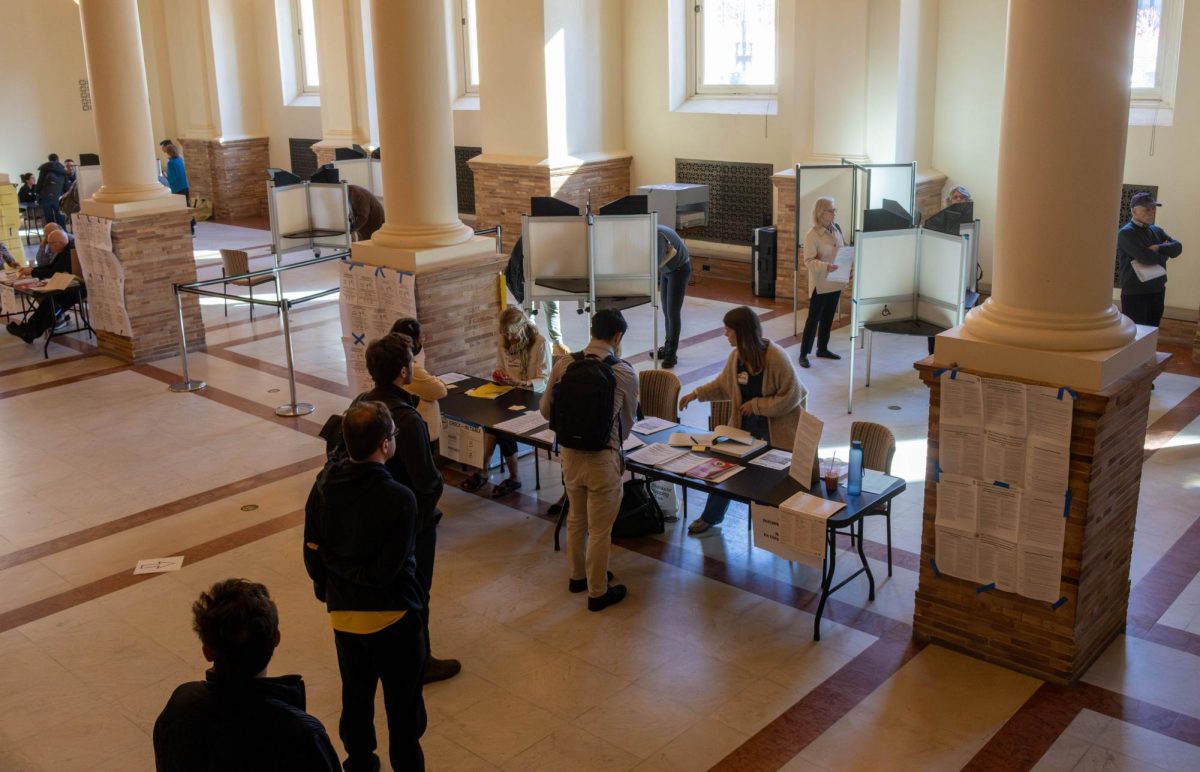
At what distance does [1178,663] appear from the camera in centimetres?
521

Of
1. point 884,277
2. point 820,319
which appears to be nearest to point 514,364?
point 884,277

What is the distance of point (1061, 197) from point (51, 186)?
1780 cm

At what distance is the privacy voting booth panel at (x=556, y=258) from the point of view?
8.60m

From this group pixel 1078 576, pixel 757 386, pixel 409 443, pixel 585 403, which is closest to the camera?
pixel 409 443

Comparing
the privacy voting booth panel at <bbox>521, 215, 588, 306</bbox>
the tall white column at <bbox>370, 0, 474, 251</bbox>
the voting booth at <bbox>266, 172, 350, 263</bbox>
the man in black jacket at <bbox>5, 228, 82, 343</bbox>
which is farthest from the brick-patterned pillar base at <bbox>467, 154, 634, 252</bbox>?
the tall white column at <bbox>370, 0, 474, 251</bbox>

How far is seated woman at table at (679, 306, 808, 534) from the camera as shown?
6305 millimetres

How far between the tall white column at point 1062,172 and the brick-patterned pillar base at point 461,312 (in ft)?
13.8

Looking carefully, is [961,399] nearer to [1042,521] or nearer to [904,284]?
[1042,521]

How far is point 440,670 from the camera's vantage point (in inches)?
208

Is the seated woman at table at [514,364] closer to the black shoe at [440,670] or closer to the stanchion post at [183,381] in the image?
the black shoe at [440,670]

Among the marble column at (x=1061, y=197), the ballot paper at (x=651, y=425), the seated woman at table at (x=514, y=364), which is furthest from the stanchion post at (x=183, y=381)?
the marble column at (x=1061, y=197)

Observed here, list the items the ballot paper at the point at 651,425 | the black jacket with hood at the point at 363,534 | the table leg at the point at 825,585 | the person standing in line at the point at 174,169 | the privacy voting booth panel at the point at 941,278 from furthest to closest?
the person standing in line at the point at 174,169, the privacy voting booth panel at the point at 941,278, the ballot paper at the point at 651,425, the table leg at the point at 825,585, the black jacket with hood at the point at 363,534

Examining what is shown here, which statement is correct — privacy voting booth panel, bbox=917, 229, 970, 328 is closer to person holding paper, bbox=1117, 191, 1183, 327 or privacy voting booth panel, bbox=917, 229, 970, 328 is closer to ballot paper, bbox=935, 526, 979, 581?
person holding paper, bbox=1117, 191, 1183, 327

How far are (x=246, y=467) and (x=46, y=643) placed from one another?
98.7 inches
